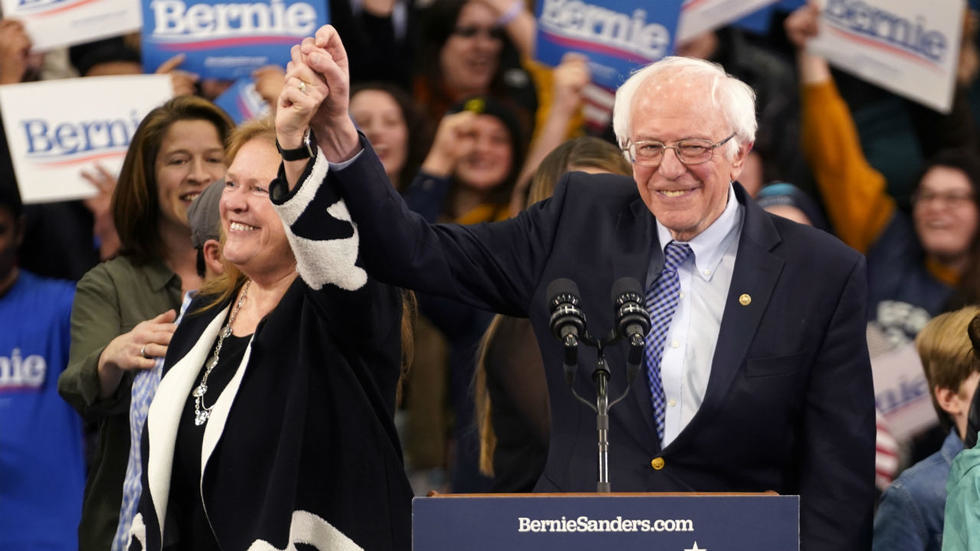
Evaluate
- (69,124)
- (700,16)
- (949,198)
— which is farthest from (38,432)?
(949,198)

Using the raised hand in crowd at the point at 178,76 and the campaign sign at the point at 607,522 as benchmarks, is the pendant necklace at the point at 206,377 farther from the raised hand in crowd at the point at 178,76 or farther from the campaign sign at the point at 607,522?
the raised hand in crowd at the point at 178,76

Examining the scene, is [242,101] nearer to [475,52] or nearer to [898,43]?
[475,52]

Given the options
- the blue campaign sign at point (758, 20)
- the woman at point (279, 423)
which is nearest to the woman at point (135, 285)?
the woman at point (279, 423)

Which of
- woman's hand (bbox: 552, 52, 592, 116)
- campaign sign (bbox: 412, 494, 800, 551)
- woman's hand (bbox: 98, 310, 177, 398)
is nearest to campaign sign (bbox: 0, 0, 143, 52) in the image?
woman's hand (bbox: 98, 310, 177, 398)

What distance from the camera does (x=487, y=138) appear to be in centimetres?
593

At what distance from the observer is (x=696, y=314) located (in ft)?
10.9

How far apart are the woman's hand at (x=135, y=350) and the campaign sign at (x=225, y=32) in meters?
1.44

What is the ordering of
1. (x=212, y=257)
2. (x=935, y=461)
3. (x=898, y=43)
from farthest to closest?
(x=898, y=43) < (x=212, y=257) < (x=935, y=461)

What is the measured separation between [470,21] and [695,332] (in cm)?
323

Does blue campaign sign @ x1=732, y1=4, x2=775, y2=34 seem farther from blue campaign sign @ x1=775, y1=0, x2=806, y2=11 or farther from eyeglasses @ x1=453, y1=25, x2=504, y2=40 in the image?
eyeglasses @ x1=453, y1=25, x2=504, y2=40

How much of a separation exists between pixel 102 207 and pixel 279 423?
218 cm

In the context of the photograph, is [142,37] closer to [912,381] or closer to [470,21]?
[470,21]

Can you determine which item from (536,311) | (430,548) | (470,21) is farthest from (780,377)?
(470,21)

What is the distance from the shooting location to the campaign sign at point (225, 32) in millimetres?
5305
